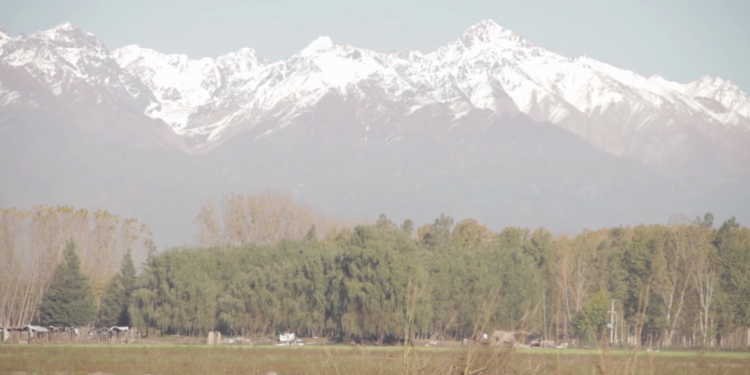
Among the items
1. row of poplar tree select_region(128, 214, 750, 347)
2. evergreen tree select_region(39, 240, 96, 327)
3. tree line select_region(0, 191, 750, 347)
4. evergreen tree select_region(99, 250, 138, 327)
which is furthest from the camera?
evergreen tree select_region(99, 250, 138, 327)

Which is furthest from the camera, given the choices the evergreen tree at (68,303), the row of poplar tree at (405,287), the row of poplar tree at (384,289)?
the evergreen tree at (68,303)

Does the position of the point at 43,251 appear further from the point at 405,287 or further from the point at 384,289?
the point at 405,287

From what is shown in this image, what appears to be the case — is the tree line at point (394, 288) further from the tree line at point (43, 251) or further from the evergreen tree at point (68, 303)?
the tree line at point (43, 251)

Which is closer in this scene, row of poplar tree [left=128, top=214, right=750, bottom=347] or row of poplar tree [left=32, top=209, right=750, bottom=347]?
row of poplar tree [left=128, top=214, right=750, bottom=347]

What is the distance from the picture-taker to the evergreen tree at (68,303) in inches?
3280

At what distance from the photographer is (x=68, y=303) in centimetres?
8356

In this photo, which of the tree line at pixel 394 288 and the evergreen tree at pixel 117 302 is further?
the evergreen tree at pixel 117 302

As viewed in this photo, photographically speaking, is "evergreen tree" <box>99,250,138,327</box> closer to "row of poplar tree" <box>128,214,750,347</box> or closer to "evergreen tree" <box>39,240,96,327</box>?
"evergreen tree" <box>39,240,96,327</box>

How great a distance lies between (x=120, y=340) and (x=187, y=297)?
8.05 metres

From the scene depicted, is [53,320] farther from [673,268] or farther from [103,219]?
[673,268]

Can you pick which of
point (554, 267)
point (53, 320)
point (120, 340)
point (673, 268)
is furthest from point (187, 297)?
point (673, 268)

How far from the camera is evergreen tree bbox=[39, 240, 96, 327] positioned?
8331 cm

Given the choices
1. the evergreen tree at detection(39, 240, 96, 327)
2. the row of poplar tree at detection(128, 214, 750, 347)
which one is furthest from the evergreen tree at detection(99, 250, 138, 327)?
the row of poplar tree at detection(128, 214, 750, 347)

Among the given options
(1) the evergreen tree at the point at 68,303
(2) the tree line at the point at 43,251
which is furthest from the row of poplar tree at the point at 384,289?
(2) the tree line at the point at 43,251
